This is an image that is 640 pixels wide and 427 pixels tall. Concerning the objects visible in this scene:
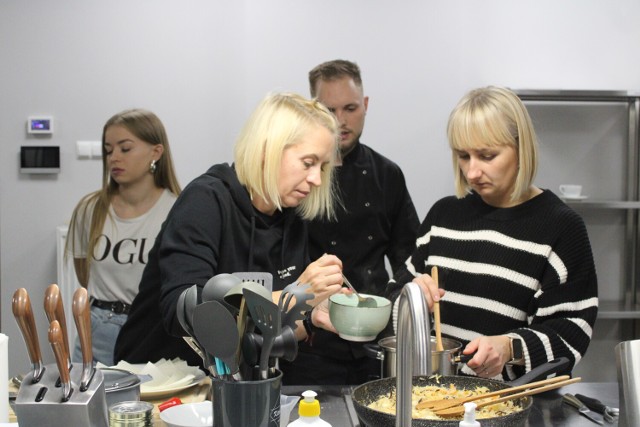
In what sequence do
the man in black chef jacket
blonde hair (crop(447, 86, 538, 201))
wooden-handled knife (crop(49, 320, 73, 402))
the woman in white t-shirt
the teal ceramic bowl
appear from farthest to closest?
the woman in white t-shirt → the man in black chef jacket → blonde hair (crop(447, 86, 538, 201)) → the teal ceramic bowl → wooden-handled knife (crop(49, 320, 73, 402))

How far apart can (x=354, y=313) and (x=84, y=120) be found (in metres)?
2.39

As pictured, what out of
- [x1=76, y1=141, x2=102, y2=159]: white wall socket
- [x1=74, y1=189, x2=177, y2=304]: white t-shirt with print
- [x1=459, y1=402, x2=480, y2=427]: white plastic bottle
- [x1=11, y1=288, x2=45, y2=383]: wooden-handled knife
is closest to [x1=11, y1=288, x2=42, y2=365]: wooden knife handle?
[x1=11, y1=288, x2=45, y2=383]: wooden-handled knife

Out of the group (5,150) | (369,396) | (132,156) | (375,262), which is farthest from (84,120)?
(369,396)

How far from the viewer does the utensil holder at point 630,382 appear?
4.06 feet

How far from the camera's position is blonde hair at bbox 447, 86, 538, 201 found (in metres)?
1.98

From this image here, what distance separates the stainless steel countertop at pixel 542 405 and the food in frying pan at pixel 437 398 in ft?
0.24

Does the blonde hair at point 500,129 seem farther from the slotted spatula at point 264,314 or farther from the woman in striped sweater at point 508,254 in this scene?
the slotted spatula at point 264,314

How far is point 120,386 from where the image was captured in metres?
1.38

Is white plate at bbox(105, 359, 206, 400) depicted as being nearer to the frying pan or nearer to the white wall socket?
the frying pan

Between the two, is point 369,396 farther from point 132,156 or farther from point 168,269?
point 132,156

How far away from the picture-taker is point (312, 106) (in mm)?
1945

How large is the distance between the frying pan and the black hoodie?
473 millimetres

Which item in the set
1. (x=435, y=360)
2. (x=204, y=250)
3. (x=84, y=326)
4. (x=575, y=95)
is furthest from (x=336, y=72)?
(x=84, y=326)

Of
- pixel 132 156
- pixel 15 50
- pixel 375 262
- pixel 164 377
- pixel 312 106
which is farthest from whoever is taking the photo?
pixel 15 50
